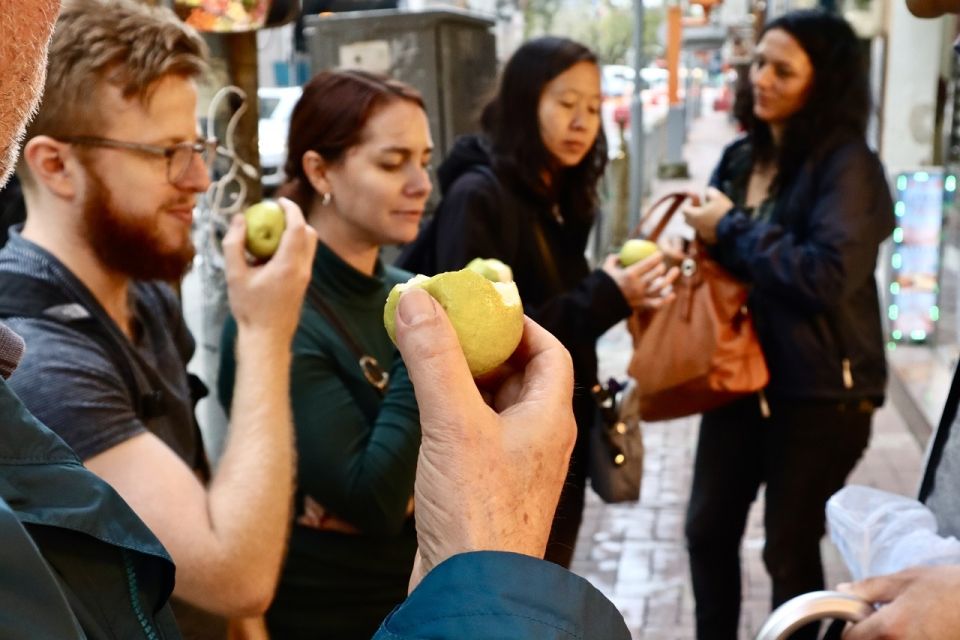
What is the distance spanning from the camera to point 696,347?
360cm

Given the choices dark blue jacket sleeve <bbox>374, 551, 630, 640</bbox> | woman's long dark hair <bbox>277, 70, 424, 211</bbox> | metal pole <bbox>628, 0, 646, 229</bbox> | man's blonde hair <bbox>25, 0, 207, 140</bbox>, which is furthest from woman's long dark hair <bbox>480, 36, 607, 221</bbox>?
metal pole <bbox>628, 0, 646, 229</bbox>

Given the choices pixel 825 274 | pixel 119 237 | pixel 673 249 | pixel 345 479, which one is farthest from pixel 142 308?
pixel 825 274

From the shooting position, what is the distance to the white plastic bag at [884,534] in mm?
1918

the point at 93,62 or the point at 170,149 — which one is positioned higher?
the point at 93,62

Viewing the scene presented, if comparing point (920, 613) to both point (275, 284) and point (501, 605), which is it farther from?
point (275, 284)

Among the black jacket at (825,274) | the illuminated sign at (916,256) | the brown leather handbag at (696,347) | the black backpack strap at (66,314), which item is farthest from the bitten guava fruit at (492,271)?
the illuminated sign at (916,256)

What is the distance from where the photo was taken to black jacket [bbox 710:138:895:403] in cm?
349

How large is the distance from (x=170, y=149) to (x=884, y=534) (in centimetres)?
163

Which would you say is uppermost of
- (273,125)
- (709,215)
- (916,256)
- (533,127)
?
(533,127)

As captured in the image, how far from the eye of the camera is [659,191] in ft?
67.3

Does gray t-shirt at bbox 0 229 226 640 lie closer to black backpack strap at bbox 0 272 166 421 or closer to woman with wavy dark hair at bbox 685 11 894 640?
black backpack strap at bbox 0 272 166 421

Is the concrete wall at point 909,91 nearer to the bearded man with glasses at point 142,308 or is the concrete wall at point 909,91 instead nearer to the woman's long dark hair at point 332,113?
the woman's long dark hair at point 332,113

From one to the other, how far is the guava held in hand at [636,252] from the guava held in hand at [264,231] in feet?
4.44

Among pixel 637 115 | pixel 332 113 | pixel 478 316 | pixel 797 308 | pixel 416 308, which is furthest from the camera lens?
pixel 637 115
